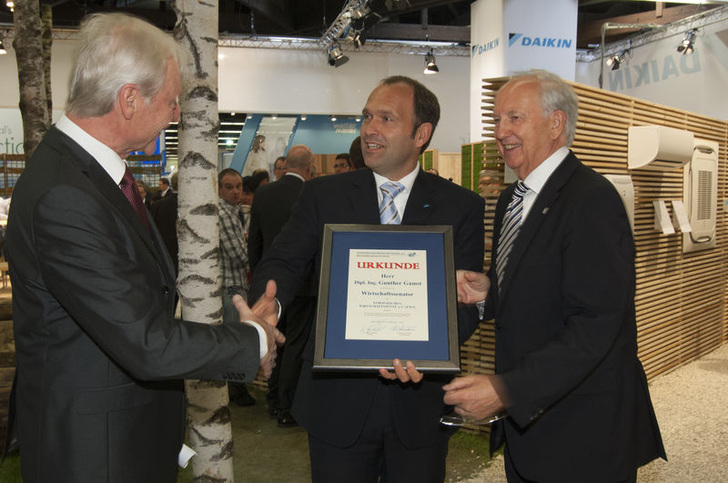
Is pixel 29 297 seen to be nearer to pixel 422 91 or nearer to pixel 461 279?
pixel 461 279

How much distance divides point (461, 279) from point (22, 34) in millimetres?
3582

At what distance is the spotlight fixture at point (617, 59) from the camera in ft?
47.0

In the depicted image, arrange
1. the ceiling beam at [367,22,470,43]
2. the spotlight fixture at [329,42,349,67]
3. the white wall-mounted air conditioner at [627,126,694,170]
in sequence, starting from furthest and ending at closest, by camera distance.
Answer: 1. the ceiling beam at [367,22,470,43]
2. the spotlight fixture at [329,42,349,67]
3. the white wall-mounted air conditioner at [627,126,694,170]

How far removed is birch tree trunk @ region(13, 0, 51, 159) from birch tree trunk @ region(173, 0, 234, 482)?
2.02 m

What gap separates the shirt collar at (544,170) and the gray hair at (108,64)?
1277mm

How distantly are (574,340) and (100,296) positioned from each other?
4.32ft

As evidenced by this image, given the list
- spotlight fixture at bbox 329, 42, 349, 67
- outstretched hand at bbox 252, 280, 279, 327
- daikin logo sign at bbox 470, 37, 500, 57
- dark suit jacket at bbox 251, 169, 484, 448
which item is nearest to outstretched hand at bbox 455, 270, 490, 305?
dark suit jacket at bbox 251, 169, 484, 448

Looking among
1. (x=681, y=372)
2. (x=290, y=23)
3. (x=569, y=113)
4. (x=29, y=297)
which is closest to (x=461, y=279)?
(x=569, y=113)

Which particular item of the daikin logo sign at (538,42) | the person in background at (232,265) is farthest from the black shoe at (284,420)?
the daikin logo sign at (538,42)

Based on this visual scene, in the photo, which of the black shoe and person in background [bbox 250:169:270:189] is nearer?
the black shoe

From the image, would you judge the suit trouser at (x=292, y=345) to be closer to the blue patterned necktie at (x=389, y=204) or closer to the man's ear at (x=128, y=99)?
the blue patterned necktie at (x=389, y=204)

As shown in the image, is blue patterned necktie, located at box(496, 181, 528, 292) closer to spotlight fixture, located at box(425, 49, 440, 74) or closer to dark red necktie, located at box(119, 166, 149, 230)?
dark red necktie, located at box(119, 166, 149, 230)

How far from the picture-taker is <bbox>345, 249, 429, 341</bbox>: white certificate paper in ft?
6.57

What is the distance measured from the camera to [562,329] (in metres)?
1.96
